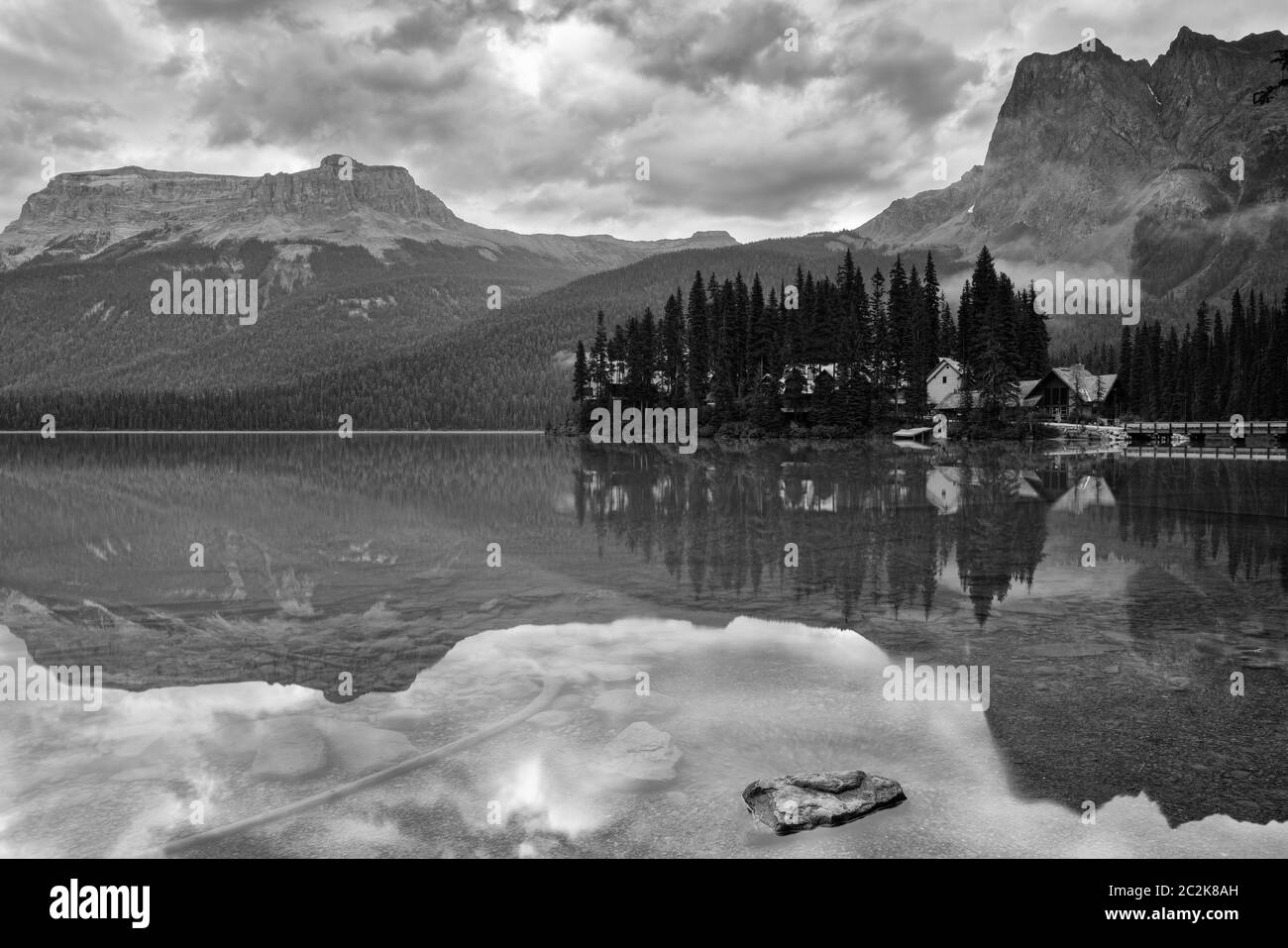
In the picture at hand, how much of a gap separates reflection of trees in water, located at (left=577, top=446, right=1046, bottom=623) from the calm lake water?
0.23 meters

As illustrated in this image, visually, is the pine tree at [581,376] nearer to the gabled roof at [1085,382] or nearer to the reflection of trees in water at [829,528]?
the gabled roof at [1085,382]

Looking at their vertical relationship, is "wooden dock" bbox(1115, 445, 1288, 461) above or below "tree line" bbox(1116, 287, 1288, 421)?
below

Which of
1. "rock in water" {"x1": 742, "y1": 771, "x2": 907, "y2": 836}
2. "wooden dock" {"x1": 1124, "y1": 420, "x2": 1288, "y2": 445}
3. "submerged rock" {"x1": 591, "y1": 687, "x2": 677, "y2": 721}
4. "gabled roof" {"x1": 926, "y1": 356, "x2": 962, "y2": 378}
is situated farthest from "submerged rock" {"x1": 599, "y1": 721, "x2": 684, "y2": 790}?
"gabled roof" {"x1": 926, "y1": 356, "x2": 962, "y2": 378}

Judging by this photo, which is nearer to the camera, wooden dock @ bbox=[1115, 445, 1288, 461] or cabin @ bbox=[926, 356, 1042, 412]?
wooden dock @ bbox=[1115, 445, 1288, 461]

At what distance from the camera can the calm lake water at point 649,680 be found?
8.61 meters

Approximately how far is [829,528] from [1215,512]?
585 inches

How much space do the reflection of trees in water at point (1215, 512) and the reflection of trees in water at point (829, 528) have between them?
11.9 ft

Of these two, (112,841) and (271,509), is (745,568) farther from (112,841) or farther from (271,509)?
(271,509)

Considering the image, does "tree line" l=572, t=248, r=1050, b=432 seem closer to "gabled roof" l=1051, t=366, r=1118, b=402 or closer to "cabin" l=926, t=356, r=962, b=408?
"cabin" l=926, t=356, r=962, b=408

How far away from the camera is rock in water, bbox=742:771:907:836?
8469 millimetres

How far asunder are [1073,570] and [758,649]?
35.0ft

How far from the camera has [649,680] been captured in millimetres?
13219

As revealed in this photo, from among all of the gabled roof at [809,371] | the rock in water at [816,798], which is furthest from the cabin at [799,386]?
the rock in water at [816,798]

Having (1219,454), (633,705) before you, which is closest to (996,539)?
(633,705)
